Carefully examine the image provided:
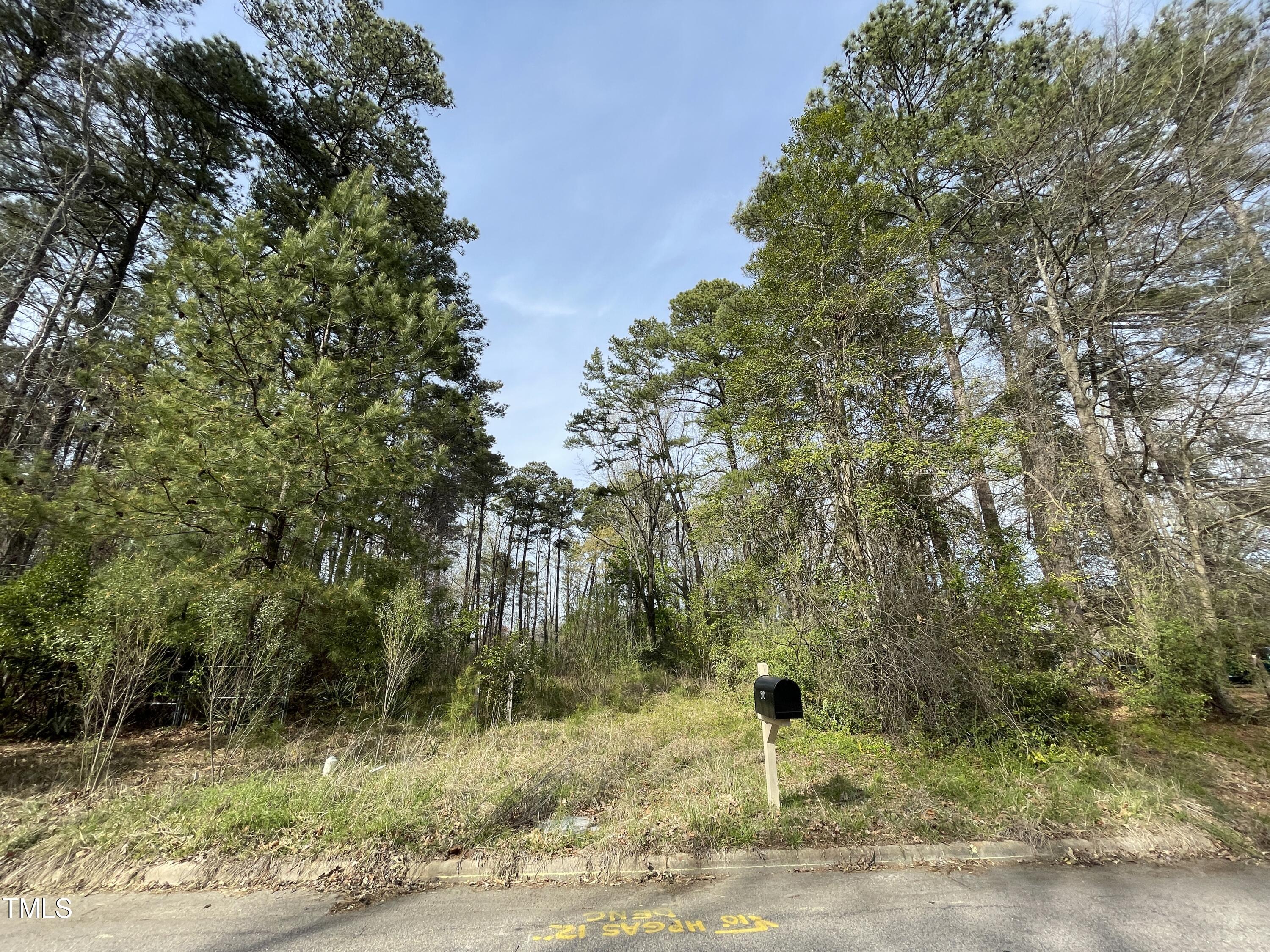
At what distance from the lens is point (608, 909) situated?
9.08 feet

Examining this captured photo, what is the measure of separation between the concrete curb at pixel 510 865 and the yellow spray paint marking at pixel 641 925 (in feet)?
1.44

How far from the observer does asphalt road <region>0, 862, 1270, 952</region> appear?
2459 millimetres

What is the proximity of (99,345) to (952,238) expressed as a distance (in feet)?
50.5

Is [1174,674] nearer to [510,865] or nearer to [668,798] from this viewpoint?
[668,798]

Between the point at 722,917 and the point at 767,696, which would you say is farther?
the point at 767,696

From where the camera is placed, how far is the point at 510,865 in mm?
3180

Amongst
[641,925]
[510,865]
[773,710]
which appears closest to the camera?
[641,925]

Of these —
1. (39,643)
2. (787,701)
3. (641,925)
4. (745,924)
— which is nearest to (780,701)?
(787,701)

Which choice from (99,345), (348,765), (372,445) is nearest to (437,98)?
(99,345)

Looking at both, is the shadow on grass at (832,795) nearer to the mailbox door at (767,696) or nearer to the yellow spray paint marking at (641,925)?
the mailbox door at (767,696)

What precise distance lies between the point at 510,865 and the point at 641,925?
1074 millimetres

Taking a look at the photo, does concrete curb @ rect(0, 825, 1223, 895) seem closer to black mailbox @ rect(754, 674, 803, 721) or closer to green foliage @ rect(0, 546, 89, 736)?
black mailbox @ rect(754, 674, 803, 721)

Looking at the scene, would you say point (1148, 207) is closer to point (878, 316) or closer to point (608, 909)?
point (878, 316)

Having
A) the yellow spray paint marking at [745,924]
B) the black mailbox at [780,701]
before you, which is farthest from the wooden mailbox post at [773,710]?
the yellow spray paint marking at [745,924]
